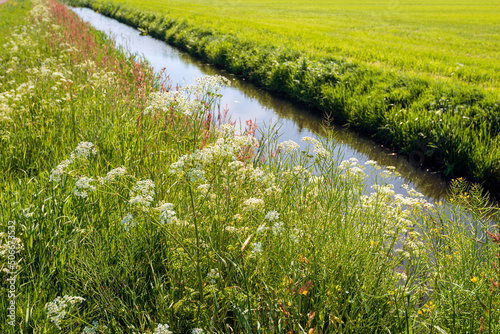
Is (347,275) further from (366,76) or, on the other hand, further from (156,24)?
(156,24)

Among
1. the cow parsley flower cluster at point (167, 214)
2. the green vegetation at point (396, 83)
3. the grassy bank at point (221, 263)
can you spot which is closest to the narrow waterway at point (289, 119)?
the green vegetation at point (396, 83)

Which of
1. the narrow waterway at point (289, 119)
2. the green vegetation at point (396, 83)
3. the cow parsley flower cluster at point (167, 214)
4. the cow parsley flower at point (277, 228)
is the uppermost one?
the cow parsley flower cluster at point (167, 214)

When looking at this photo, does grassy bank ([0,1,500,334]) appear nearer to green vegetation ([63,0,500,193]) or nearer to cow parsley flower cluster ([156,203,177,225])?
cow parsley flower cluster ([156,203,177,225])

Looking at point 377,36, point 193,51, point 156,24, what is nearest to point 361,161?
point 193,51

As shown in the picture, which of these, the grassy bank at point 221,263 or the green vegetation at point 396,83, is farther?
the green vegetation at point 396,83

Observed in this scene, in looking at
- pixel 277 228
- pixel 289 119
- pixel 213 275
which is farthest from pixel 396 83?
pixel 213 275

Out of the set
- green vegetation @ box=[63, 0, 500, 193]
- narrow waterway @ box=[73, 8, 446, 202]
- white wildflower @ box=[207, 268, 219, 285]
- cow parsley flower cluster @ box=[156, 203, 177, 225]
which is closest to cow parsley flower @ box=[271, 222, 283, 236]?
white wildflower @ box=[207, 268, 219, 285]

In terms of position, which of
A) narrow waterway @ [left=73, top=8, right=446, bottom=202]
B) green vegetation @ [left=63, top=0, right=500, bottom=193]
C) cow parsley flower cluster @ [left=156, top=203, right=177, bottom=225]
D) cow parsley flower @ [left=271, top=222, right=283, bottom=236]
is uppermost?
cow parsley flower cluster @ [left=156, top=203, right=177, bottom=225]

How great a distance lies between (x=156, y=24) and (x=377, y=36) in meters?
12.7

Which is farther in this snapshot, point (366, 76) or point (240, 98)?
point (240, 98)

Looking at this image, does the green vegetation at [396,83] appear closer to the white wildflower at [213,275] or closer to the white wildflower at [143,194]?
the white wildflower at [213,275]

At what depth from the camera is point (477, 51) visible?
1557 cm

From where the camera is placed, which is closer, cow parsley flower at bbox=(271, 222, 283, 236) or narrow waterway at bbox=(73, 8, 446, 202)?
cow parsley flower at bbox=(271, 222, 283, 236)

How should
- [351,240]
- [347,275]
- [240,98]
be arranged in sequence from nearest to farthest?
[347,275] → [351,240] → [240,98]
